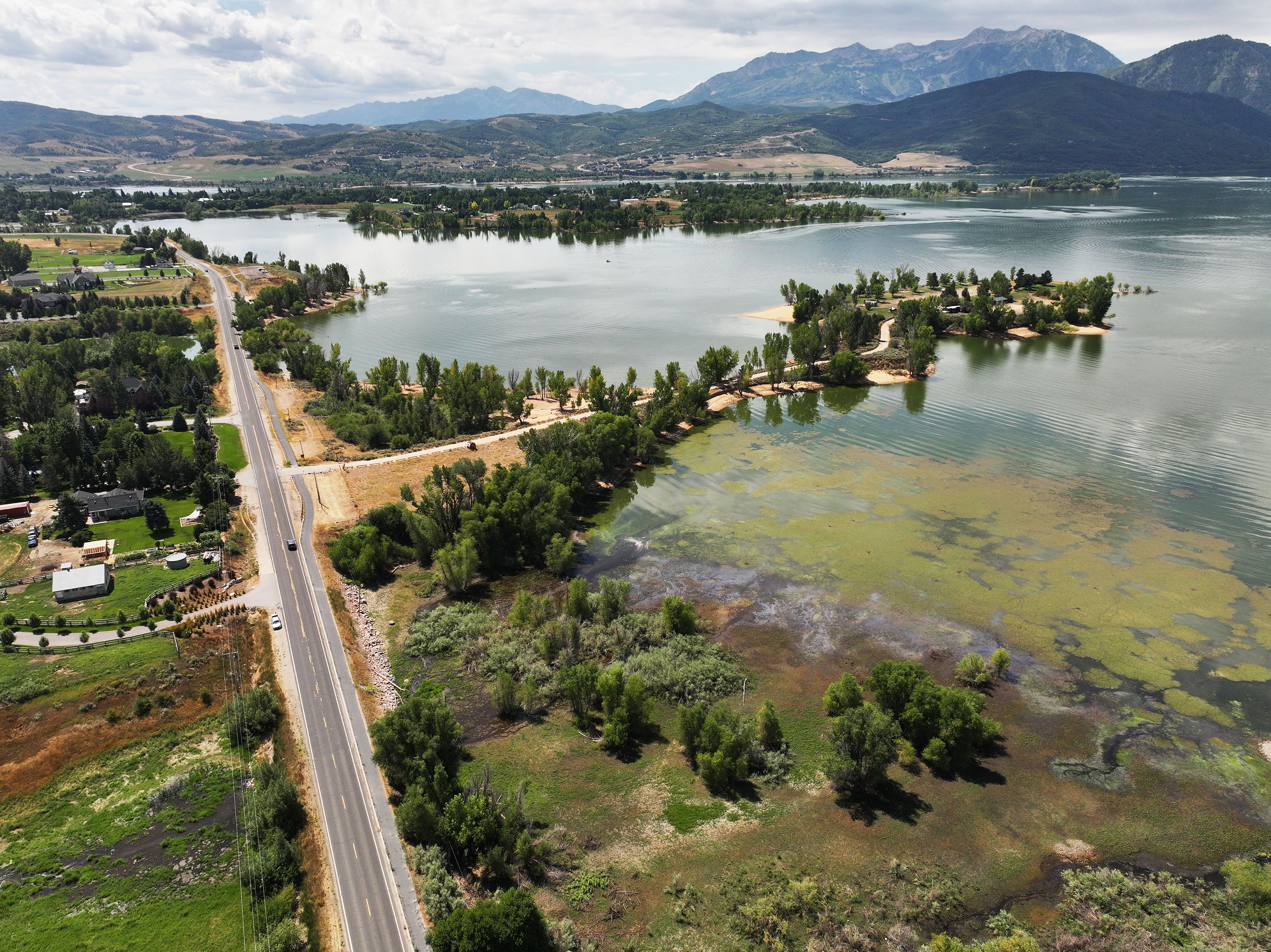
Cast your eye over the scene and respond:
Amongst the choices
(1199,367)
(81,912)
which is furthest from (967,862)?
(1199,367)

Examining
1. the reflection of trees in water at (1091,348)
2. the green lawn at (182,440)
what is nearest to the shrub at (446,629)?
the green lawn at (182,440)

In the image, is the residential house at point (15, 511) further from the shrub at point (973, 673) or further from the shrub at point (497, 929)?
the shrub at point (973, 673)

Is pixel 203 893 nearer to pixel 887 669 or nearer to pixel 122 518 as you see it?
pixel 887 669

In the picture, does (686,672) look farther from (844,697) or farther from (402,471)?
(402,471)

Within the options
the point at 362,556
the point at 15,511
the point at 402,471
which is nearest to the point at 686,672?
the point at 362,556

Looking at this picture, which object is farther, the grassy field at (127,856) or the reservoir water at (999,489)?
the reservoir water at (999,489)

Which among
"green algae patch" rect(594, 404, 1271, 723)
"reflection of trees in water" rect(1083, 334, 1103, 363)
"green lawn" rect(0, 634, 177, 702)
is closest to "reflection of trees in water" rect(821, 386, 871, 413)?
"green algae patch" rect(594, 404, 1271, 723)
